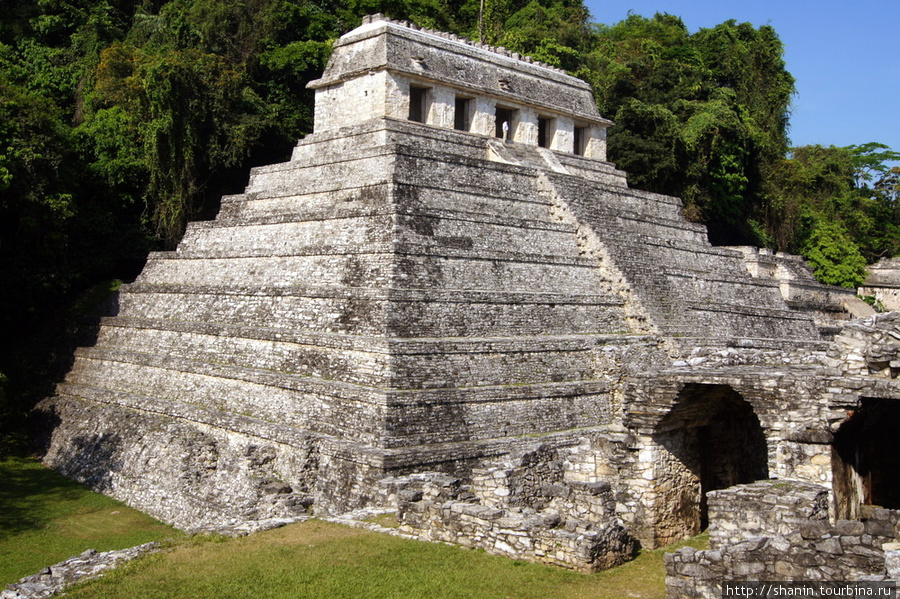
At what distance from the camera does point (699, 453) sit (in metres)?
15.2

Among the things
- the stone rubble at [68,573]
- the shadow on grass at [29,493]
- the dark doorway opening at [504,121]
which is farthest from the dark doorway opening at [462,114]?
the stone rubble at [68,573]

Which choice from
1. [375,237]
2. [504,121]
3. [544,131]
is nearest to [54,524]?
[375,237]

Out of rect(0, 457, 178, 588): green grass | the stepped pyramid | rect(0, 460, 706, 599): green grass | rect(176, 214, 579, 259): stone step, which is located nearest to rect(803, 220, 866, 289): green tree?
the stepped pyramid

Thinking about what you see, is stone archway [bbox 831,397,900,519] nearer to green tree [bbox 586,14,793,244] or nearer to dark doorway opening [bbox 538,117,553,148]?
dark doorway opening [bbox 538,117,553,148]

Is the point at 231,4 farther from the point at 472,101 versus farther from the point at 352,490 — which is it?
the point at 352,490

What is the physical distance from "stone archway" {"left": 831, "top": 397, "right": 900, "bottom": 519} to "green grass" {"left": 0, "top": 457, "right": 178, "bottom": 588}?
37.4ft

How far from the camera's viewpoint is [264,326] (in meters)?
20.2

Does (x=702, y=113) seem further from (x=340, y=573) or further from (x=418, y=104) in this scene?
(x=340, y=573)

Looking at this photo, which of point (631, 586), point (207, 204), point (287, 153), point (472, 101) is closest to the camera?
point (631, 586)

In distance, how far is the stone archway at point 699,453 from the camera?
560 inches

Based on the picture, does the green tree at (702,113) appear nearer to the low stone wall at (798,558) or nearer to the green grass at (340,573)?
the green grass at (340,573)

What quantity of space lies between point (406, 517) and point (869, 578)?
266 inches

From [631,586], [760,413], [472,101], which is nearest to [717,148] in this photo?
[472,101]

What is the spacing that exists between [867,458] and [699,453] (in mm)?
2622
